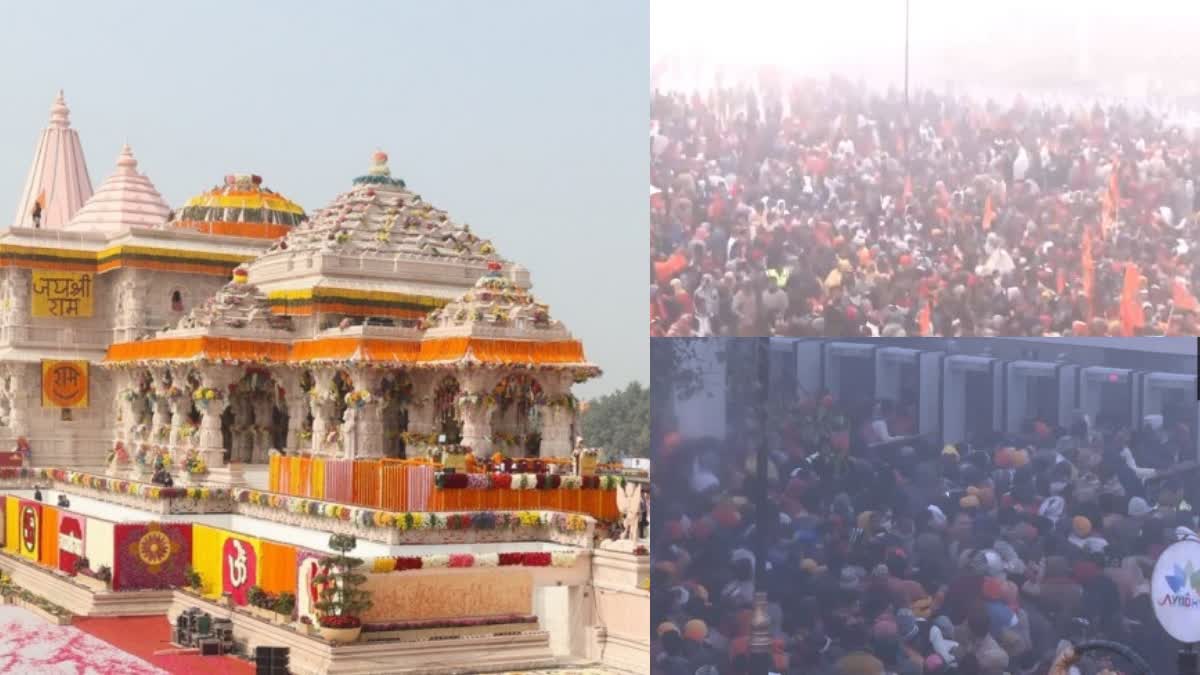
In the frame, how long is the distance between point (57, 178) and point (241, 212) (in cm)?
862

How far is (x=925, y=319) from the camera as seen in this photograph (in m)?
12.8

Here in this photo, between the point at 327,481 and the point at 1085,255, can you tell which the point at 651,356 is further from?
the point at 327,481

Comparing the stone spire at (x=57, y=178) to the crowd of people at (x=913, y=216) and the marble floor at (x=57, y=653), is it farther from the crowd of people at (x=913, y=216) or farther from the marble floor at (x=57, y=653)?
the crowd of people at (x=913, y=216)

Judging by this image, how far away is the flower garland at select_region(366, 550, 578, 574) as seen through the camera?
18.3 meters

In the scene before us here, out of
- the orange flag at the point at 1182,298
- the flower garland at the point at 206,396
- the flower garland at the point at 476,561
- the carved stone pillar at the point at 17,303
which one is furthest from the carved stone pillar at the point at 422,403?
the orange flag at the point at 1182,298

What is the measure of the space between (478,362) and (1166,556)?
13946 millimetres

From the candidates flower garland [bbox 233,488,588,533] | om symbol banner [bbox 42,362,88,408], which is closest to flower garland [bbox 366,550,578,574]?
flower garland [bbox 233,488,588,533]

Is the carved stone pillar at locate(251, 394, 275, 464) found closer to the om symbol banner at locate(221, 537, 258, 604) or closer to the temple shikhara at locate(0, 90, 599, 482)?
the temple shikhara at locate(0, 90, 599, 482)

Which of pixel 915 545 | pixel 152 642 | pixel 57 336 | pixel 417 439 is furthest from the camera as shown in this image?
pixel 57 336

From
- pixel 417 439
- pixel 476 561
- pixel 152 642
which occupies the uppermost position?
pixel 417 439

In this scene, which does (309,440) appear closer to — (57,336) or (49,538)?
(49,538)

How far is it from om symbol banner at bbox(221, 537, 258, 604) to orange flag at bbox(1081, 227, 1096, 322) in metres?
10.5

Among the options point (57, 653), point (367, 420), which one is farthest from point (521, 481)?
point (367, 420)

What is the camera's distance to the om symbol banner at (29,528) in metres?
26.0
